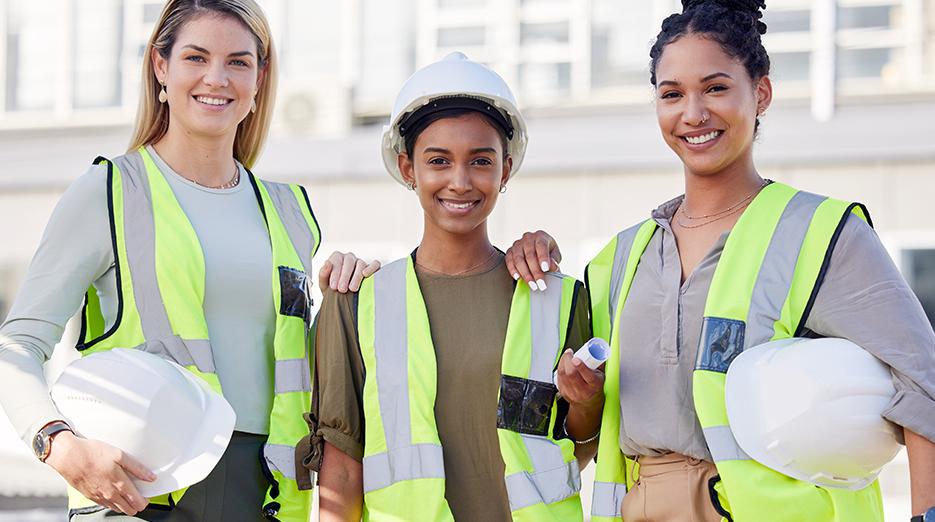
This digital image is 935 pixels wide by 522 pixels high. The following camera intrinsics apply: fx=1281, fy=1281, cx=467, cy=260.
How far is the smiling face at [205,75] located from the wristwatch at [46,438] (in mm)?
922

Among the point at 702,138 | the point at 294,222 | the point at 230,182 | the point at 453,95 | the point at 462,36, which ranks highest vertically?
the point at 462,36

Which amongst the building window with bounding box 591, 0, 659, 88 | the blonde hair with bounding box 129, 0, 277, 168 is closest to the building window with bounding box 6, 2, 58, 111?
the building window with bounding box 591, 0, 659, 88

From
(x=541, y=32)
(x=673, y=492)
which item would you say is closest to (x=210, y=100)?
(x=673, y=492)

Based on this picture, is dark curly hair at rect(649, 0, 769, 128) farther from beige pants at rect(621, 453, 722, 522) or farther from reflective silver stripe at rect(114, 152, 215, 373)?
reflective silver stripe at rect(114, 152, 215, 373)

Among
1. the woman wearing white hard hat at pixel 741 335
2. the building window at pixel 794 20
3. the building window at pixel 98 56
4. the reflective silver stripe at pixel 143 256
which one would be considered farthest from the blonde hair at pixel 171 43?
the building window at pixel 98 56

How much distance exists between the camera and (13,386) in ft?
9.96

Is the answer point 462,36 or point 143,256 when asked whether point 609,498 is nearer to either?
point 143,256

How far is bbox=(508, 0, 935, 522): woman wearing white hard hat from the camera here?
273cm

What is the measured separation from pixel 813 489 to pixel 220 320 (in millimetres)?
1546

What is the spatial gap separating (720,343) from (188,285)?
134 cm

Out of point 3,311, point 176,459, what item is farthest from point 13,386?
point 3,311

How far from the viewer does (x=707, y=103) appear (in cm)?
306

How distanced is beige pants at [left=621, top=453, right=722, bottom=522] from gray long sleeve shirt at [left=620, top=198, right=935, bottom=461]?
0.11 ft

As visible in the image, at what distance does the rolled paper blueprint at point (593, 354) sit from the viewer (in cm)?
296
